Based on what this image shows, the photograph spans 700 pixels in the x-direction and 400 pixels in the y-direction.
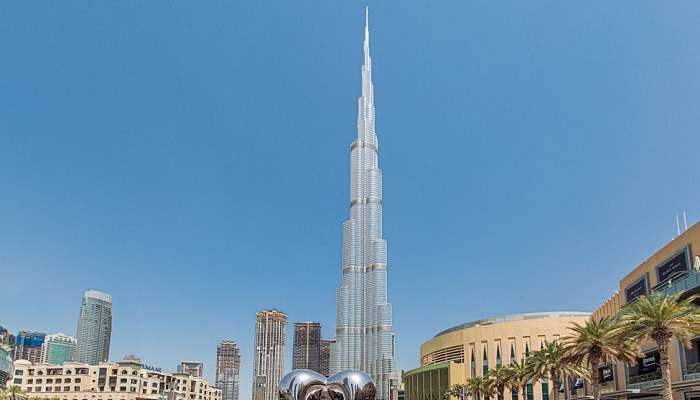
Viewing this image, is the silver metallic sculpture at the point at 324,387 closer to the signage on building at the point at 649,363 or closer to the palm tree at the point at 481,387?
the signage on building at the point at 649,363

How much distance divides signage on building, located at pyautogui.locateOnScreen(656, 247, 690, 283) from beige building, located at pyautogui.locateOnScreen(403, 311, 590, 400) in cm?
4852

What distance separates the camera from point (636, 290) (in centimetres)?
5953

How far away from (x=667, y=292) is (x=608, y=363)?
19.5 m

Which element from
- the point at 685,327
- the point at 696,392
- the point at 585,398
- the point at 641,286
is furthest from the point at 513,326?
the point at 685,327

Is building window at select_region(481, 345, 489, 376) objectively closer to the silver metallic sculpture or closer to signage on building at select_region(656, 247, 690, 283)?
signage on building at select_region(656, 247, 690, 283)

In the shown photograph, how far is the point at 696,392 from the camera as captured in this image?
4559 cm

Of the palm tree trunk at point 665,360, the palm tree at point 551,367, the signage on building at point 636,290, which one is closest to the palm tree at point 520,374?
the palm tree at point 551,367

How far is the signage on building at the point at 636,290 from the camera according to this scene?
188ft

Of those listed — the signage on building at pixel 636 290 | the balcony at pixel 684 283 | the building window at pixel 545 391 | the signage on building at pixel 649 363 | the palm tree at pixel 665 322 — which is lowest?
the building window at pixel 545 391

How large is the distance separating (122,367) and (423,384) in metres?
66.0

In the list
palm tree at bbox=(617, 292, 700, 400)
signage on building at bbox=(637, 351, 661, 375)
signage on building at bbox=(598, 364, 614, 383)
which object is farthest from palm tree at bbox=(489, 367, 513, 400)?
palm tree at bbox=(617, 292, 700, 400)

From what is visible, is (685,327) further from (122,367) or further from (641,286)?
(122,367)

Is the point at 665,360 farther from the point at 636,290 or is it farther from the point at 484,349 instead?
the point at 484,349

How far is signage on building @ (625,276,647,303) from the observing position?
5716cm
